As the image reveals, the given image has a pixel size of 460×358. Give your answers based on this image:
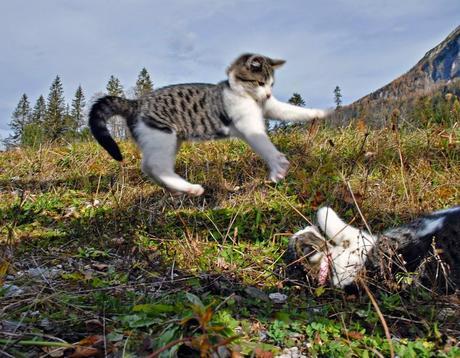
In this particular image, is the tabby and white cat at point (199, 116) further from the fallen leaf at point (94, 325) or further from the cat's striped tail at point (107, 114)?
the fallen leaf at point (94, 325)

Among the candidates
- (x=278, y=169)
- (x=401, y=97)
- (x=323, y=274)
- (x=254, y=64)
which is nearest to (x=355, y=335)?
(x=323, y=274)

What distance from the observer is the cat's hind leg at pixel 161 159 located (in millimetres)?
3639

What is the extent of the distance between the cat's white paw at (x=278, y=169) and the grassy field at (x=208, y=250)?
10.2 inches

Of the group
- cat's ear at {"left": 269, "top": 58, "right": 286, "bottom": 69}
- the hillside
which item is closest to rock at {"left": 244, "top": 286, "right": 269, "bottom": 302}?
cat's ear at {"left": 269, "top": 58, "right": 286, "bottom": 69}

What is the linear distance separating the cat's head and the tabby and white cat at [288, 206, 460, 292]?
4.60 ft

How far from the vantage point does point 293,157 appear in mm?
5945

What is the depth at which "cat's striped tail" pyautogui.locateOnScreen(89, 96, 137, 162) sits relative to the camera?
3.56 meters

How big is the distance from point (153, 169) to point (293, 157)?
2.71 meters

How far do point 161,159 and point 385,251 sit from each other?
1.92m

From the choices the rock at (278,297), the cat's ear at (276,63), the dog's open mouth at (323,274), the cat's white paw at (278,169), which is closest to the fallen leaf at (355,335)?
the rock at (278,297)

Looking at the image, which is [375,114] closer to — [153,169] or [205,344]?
[153,169]

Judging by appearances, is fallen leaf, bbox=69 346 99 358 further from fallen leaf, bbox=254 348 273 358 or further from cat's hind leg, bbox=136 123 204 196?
cat's hind leg, bbox=136 123 204 196

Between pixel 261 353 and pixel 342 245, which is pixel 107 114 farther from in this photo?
pixel 261 353

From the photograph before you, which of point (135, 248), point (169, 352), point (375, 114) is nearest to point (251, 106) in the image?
point (135, 248)
